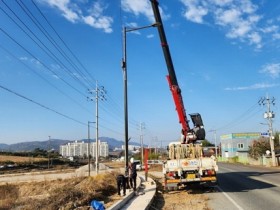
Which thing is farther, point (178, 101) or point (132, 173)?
point (178, 101)

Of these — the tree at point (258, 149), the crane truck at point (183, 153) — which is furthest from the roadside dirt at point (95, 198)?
the tree at point (258, 149)

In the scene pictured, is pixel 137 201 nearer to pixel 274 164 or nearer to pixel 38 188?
pixel 38 188

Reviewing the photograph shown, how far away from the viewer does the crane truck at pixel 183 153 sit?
20.5 metres

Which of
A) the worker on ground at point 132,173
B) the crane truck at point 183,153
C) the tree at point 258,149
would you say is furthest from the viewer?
the tree at point 258,149

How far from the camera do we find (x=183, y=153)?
21.9m

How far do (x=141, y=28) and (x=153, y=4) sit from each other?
7.33ft

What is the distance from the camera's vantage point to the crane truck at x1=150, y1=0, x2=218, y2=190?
2052 centimetres

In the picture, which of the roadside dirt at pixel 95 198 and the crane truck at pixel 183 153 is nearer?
the roadside dirt at pixel 95 198

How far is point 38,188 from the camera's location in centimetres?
4097

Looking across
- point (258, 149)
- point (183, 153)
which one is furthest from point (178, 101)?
point (258, 149)

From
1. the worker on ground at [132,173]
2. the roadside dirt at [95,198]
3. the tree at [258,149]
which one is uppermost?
the tree at [258,149]

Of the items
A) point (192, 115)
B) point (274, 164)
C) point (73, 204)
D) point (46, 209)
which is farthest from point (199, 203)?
point (274, 164)

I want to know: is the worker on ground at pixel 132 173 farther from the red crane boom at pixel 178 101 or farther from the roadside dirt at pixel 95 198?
the red crane boom at pixel 178 101

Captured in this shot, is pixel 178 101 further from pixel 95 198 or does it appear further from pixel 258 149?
pixel 258 149
